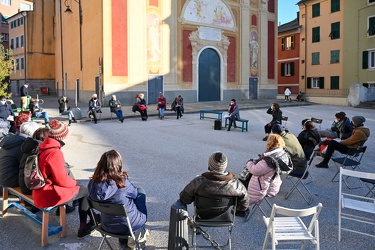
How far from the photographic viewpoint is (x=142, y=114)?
62.5ft

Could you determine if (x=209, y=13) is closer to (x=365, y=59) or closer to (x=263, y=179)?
(x=365, y=59)

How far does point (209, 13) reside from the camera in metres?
30.2

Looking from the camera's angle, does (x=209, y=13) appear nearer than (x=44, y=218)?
No

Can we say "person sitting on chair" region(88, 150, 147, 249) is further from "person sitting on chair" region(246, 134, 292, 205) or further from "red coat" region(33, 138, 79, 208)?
"person sitting on chair" region(246, 134, 292, 205)

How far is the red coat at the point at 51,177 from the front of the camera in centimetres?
440

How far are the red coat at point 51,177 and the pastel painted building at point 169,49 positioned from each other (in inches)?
826

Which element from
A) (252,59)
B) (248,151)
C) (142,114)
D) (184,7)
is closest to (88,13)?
(184,7)

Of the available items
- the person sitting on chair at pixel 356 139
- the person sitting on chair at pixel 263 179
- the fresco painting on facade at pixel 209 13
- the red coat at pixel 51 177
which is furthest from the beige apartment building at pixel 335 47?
the red coat at pixel 51 177

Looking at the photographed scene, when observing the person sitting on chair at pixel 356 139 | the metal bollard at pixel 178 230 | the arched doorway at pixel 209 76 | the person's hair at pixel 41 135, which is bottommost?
the metal bollard at pixel 178 230

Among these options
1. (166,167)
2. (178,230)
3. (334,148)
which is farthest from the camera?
(166,167)

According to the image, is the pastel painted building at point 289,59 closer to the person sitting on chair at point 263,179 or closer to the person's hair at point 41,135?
the person sitting on chair at point 263,179

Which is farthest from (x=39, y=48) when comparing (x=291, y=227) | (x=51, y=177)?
(x=291, y=227)

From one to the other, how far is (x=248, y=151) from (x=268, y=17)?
88.8 ft

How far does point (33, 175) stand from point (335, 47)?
36307mm
